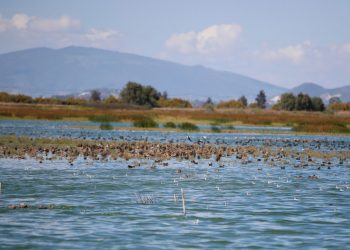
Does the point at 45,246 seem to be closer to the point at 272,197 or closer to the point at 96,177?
the point at 272,197

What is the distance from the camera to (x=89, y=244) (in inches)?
592

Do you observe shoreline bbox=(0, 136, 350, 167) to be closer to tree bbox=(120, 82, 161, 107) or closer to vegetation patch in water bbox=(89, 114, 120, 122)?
vegetation patch in water bbox=(89, 114, 120, 122)

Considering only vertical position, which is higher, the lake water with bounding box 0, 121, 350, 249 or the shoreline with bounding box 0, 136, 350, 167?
the shoreline with bounding box 0, 136, 350, 167

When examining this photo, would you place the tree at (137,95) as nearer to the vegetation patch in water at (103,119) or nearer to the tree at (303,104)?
the tree at (303,104)

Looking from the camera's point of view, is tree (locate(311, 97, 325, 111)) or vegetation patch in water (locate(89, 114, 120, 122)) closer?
vegetation patch in water (locate(89, 114, 120, 122))

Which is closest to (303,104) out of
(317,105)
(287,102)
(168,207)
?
(287,102)

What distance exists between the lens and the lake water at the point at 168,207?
1576 cm

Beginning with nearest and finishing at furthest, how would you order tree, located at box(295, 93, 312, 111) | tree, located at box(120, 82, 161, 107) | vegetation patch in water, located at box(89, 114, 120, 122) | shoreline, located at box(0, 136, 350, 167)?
shoreline, located at box(0, 136, 350, 167), vegetation patch in water, located at box(89, 114, 120, 122), tree, located at box(120, 82, 161, 107), tree, located at box(295, 93, 312, 111)

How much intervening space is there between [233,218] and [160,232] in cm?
284

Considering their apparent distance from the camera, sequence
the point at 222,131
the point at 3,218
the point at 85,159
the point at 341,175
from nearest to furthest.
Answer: the point at 3,218 → the point at 341,175 → the point at 85,159 → the point at 222,131

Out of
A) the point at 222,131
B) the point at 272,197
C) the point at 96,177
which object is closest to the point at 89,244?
the point at 272,197

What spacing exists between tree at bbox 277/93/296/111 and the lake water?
140 meters

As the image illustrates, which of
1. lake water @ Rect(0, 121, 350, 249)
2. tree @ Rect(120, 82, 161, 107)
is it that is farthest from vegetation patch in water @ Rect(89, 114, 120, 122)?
tree @ Rect(120, 82, 161, 107)

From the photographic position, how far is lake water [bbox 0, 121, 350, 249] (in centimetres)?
1576
